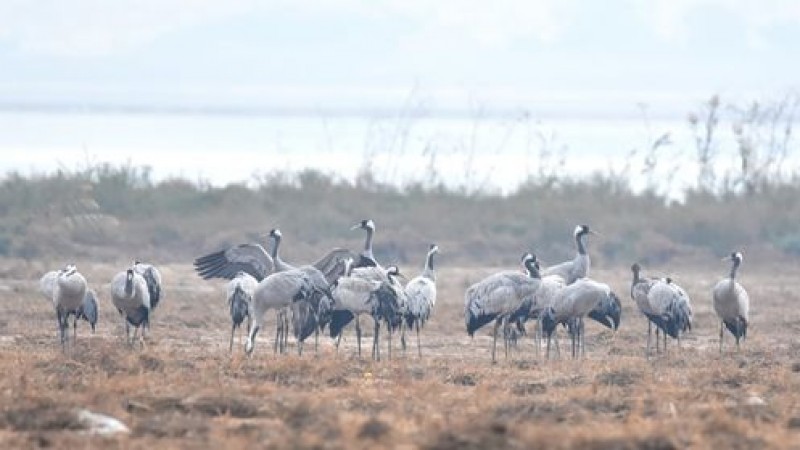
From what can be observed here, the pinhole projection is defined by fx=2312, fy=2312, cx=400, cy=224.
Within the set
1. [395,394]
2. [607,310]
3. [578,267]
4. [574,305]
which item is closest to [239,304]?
[574,305]

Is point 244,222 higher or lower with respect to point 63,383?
higher

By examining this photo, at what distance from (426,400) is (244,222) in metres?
19.5

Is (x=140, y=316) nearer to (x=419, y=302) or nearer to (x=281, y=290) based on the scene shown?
(x=281, y=290)

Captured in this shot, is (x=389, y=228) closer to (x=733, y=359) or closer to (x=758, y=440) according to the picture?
(x=733, y=359)

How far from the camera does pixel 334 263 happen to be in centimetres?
2056

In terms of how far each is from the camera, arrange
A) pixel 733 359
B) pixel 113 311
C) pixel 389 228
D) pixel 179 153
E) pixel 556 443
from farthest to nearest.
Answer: pixel 179 153, pixel 389 228, pixel 113 311, pixel 733 359, pixel 556 443

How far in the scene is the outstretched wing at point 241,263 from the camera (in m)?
20.3

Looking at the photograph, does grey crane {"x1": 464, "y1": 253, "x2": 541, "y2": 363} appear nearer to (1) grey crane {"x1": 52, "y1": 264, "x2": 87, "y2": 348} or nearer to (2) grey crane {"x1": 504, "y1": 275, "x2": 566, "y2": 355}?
(2) grey crane {"x1": 504, "y1": 275, "x2": 566, "y2": 355}

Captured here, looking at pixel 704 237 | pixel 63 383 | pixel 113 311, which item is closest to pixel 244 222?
pixel 704 237

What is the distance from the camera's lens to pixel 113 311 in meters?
22.2

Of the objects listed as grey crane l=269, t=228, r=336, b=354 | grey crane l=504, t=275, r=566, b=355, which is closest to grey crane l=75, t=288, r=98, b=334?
grey crane l=269, t=228, r=336, b=354

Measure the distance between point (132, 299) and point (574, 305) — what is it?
3573 mm

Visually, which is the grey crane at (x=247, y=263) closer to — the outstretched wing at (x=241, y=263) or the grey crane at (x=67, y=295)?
the outstretched wing at (x=241, y=263)

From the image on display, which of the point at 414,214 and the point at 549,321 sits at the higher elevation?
the point at 414,214
